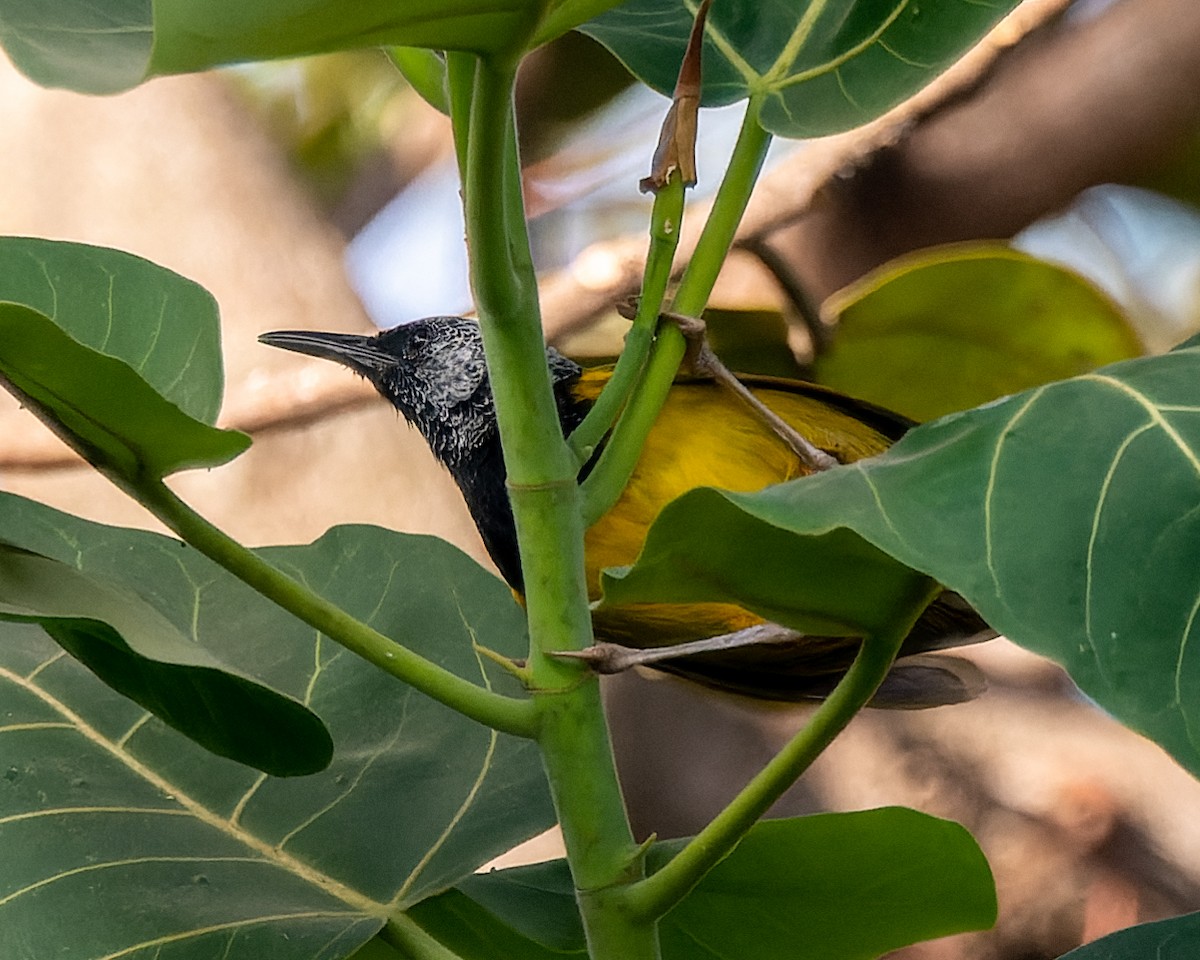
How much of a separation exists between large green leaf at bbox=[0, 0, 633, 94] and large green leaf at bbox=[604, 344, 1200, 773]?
6.1 inches

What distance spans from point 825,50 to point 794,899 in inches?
18.0

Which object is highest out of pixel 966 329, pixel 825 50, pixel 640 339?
pixel 966 329

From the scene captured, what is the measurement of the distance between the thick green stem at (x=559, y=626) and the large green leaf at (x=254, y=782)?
15 cm

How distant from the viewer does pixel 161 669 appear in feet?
1.55

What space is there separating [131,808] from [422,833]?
0.48ft

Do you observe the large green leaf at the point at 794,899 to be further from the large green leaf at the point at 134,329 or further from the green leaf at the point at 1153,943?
the large green leaf at the point at 134,329

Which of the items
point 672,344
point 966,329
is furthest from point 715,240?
point 966,329

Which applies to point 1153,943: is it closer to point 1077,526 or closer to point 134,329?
point 1077,526

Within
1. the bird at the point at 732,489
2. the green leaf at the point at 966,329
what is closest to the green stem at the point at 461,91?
the bird at the point at 732,489

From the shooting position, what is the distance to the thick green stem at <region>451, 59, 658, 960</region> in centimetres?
52

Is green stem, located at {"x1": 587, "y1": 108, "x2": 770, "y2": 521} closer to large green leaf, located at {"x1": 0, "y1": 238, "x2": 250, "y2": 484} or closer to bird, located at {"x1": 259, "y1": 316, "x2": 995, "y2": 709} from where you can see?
large green leaf, located at {"x1": 0, "y1": 238, "x2": 250, "y2": 484}

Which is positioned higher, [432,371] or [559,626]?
[432,371]

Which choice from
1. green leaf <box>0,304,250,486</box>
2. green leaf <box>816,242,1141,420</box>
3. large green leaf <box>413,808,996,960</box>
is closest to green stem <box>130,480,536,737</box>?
green leaf <box>0,304,250,486</box>

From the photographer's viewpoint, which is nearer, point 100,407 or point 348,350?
point 100,407
